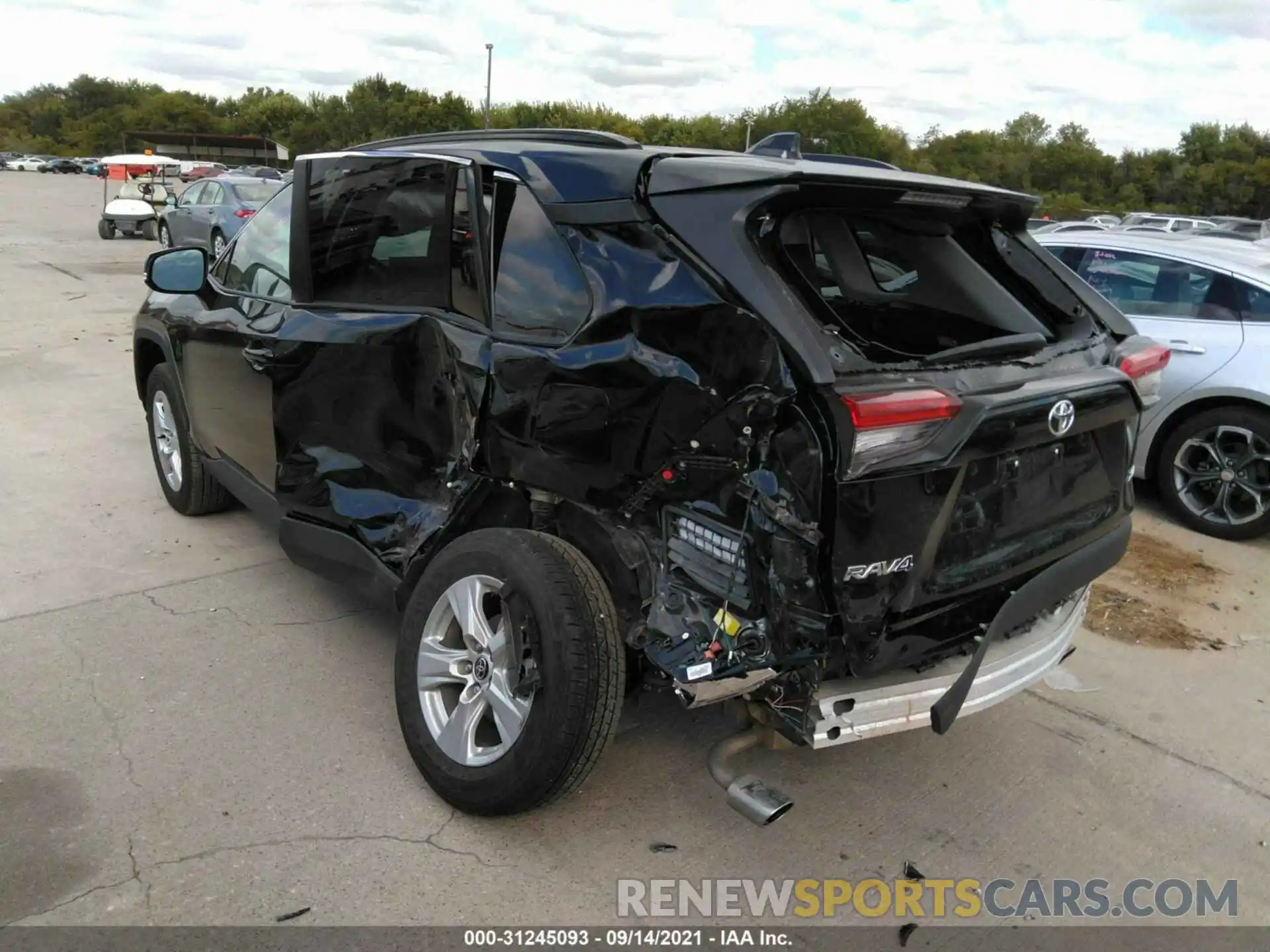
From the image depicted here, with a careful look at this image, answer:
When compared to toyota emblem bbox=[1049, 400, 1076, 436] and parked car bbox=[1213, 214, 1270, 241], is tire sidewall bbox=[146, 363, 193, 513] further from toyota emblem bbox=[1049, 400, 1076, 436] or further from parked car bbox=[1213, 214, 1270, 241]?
parked car bbox=[1213, 214, 1270, 241]

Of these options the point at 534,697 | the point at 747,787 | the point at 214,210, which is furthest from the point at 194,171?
the point at 747,787

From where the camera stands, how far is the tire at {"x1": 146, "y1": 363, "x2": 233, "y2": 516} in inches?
198

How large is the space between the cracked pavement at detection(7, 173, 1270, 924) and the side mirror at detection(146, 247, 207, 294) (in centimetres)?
134

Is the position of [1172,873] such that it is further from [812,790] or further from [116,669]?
[116,669]

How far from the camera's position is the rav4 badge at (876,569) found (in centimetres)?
234

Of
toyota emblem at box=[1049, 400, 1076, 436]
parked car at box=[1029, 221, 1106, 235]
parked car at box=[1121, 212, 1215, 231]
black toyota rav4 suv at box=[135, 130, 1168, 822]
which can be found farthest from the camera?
parked car at box=[1121, 212, 1215, 231]

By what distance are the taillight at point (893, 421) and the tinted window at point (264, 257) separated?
104 inches

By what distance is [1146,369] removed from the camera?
10.3 feet

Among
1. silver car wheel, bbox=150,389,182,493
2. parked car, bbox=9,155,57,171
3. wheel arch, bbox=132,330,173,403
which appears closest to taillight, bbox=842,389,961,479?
wheel arch, bbox=132,330,173,403

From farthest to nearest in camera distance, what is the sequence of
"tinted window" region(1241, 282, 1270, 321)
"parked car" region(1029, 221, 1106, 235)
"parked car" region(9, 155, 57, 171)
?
1. "parked car" region(9, 155, 57, 171)
2. "parked car" region(1029, 221, 1106, 235)
3. "tinted window" region(1241, 282, 1270, 321)

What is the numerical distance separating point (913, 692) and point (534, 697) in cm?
105

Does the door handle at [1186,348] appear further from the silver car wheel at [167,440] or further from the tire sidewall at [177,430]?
the silver car wheel at [167,440]

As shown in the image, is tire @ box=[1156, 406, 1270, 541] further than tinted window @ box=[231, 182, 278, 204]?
No
